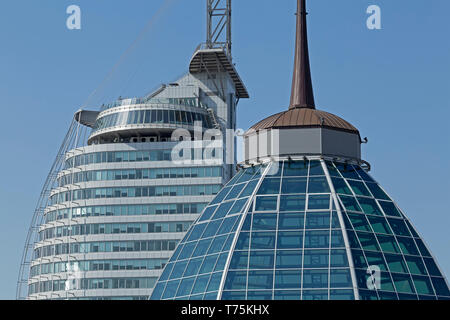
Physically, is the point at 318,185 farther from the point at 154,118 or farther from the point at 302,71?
the point at 154,118

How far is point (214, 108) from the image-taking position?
640 feet

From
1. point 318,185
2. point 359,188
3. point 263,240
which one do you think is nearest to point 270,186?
point 318,185

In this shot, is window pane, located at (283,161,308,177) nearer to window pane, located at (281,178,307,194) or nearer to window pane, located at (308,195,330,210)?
window pane, located at (281,178,307,194)

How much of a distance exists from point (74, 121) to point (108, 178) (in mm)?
20941

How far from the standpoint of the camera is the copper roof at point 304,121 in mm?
77000

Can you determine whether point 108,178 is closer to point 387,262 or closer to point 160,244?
point 160,244

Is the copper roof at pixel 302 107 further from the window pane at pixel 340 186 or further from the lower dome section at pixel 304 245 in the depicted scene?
the window pane at pixel 340 186

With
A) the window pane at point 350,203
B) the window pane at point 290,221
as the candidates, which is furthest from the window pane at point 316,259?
the window pane at point 350,203

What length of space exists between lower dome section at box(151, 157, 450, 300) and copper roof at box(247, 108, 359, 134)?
2834 mm

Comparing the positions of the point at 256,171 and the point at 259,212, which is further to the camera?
the point at 256,171

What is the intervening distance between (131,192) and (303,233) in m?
115

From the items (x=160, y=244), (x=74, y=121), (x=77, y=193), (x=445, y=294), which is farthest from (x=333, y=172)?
(x=74, y=121)

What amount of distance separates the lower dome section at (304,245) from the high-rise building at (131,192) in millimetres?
100825
